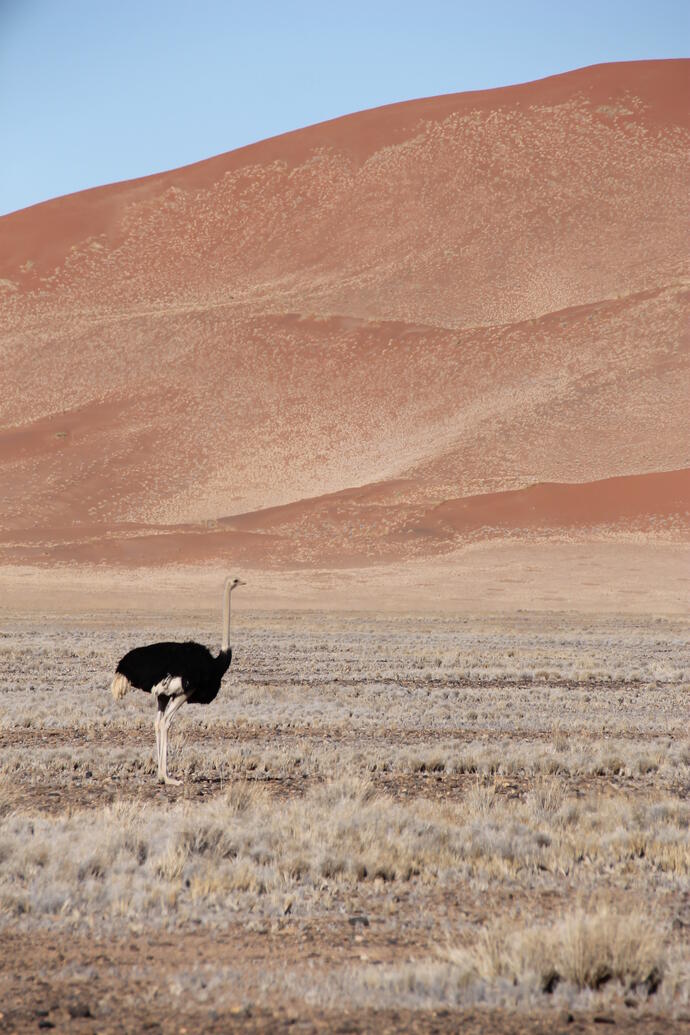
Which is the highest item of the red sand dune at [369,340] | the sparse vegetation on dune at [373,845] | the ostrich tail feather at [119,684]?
the red sand dune at [369,340]

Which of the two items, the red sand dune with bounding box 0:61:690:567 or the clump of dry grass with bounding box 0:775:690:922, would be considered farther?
the red sand dune with bounding box 0:61:690:567

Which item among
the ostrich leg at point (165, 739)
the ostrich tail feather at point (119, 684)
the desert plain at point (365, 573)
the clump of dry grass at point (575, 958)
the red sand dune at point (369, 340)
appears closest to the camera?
the clump of dry grass at point (575, 958)

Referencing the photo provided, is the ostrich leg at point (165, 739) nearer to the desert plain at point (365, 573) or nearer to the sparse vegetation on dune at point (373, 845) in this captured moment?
the sparse vegetation on dune at point (373, 845)

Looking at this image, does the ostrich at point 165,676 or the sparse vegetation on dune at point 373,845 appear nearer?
the sparse vegetation on dune at point 373,845

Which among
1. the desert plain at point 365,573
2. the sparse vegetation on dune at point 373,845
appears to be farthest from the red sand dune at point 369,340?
the sparse vegetation on dune at point 373,845

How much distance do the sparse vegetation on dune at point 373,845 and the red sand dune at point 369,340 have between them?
1593 inches

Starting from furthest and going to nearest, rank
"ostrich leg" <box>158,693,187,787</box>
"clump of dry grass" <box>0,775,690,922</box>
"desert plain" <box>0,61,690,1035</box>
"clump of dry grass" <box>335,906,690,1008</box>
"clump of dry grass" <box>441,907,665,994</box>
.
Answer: "ostrich leg" <box>158,693,187,787</box>
"clump of dry grass" <box>0,775,690,922</box>
"desert plain" <box>0,61,690,1035</box>
"clump of dry grass" <box>441,907,665,994</box>
"clump of dry grass" <box>335,906,690,1008</box>

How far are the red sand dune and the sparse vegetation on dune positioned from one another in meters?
40.5

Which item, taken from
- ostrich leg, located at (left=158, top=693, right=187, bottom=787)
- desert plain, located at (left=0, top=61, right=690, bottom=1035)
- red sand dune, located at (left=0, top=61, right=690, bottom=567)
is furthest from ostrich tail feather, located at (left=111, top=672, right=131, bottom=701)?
red sand dune, located at (left=0, top=61, right=690, bottom=567)

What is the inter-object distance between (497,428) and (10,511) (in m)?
26.3

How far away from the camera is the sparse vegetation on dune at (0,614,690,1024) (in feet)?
17.2

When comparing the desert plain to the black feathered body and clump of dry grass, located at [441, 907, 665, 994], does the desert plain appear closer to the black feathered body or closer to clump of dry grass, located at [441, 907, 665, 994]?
clump of dry grass, located at [441, 907, 665, 994]

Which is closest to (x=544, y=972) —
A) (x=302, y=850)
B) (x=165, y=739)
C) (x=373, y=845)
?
(x=373, y=845)

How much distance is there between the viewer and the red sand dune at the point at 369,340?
59.1 metres
